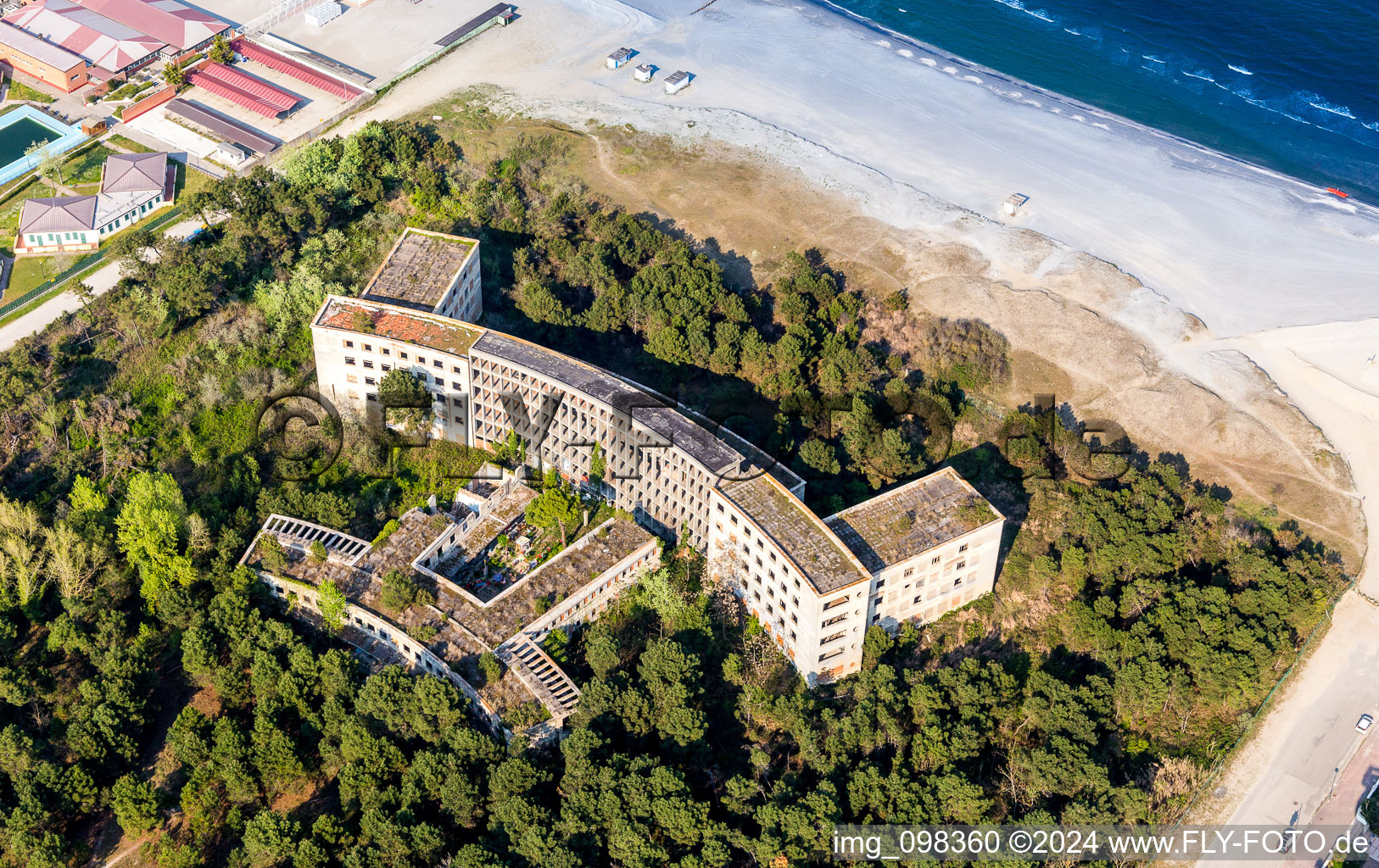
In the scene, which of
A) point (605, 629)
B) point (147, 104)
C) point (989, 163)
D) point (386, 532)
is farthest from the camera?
point (147, 104)

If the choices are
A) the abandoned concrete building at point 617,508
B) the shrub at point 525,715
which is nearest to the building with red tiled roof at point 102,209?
the abandoned concrete building at point 617,508

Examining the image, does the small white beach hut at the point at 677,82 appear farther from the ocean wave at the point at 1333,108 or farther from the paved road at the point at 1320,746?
the paved road at the point at 1320,746

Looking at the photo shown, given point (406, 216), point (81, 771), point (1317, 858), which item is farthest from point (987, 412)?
point (81, 771)

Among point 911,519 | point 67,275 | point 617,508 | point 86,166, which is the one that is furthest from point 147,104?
point 911,519

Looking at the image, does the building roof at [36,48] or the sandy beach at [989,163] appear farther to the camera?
the building roof at [36,48]

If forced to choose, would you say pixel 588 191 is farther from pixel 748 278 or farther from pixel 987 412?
pixel 987 412

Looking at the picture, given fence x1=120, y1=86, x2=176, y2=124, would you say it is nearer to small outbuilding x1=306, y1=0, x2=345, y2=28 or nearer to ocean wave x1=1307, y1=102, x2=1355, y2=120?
small outbuilding x1=306, y1=0, x2=345, y2=28

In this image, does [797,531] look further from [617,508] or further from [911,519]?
[617,508]
